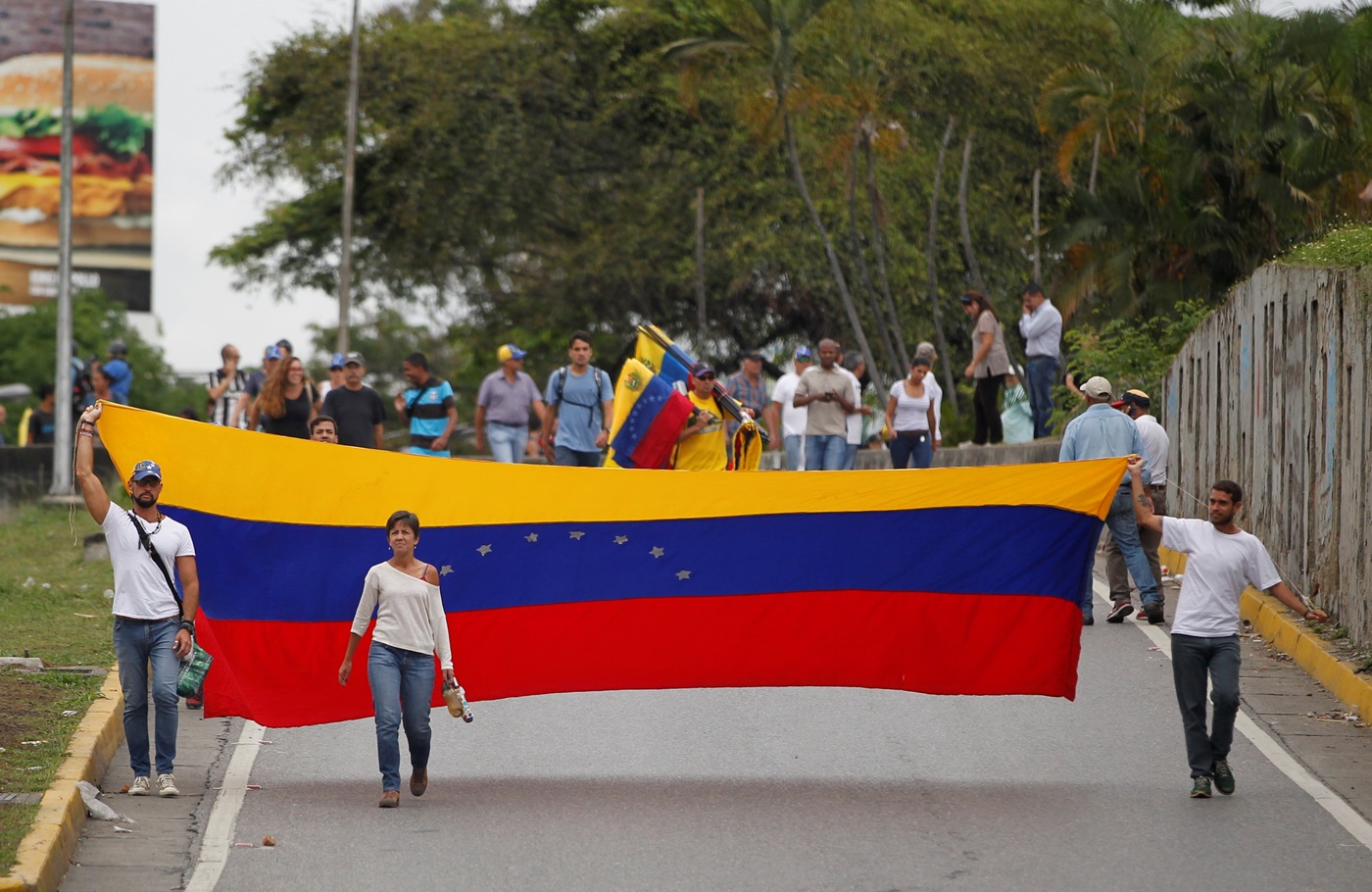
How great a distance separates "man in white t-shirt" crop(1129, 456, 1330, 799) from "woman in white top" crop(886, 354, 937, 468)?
11.0 metres

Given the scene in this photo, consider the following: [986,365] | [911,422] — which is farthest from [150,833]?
[986,365]

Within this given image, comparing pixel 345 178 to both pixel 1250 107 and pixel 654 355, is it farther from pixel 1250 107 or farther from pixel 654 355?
pixel 654 355

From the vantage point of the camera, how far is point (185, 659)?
30.1 feet

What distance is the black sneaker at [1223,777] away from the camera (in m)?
9.03

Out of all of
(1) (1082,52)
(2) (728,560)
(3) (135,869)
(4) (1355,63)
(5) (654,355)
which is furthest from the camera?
(1) (1082,52)

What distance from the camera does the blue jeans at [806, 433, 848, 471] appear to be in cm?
1969

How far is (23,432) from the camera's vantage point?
31.2 metres

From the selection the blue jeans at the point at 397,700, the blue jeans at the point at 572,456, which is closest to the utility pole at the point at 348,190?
the blue jeans at the point at 572,456

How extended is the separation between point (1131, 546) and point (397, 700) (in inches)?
280

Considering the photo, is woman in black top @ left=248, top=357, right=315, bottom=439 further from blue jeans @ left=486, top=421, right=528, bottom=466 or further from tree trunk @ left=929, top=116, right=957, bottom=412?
tree trunk @ left=929, top=116, right=957, bottom=412

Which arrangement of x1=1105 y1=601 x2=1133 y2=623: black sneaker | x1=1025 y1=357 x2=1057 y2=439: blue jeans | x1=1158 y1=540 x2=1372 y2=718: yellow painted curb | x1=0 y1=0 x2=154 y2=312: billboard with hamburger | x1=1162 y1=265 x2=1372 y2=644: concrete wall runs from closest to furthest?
x1=1158 y1=540 x2=1372 y2=718: yellow painted curb, x1=1162 y1=265 x2=1372 y2=644: concrete wall, x1=1105 y1=601 x2=1133 y2=623: black sneaker, x1=1025 y1=357 x2=1057 y2=439: blue jeans, x1=0 y1=0 x2=154 y2=312: billboard with hamburger

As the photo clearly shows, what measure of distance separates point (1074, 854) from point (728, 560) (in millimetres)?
2719

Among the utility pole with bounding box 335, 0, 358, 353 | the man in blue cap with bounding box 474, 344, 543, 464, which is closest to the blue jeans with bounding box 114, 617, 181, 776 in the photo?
the man in blue cap with bounding box 474, 344, 543, 464

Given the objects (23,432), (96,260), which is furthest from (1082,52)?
(96,260)
